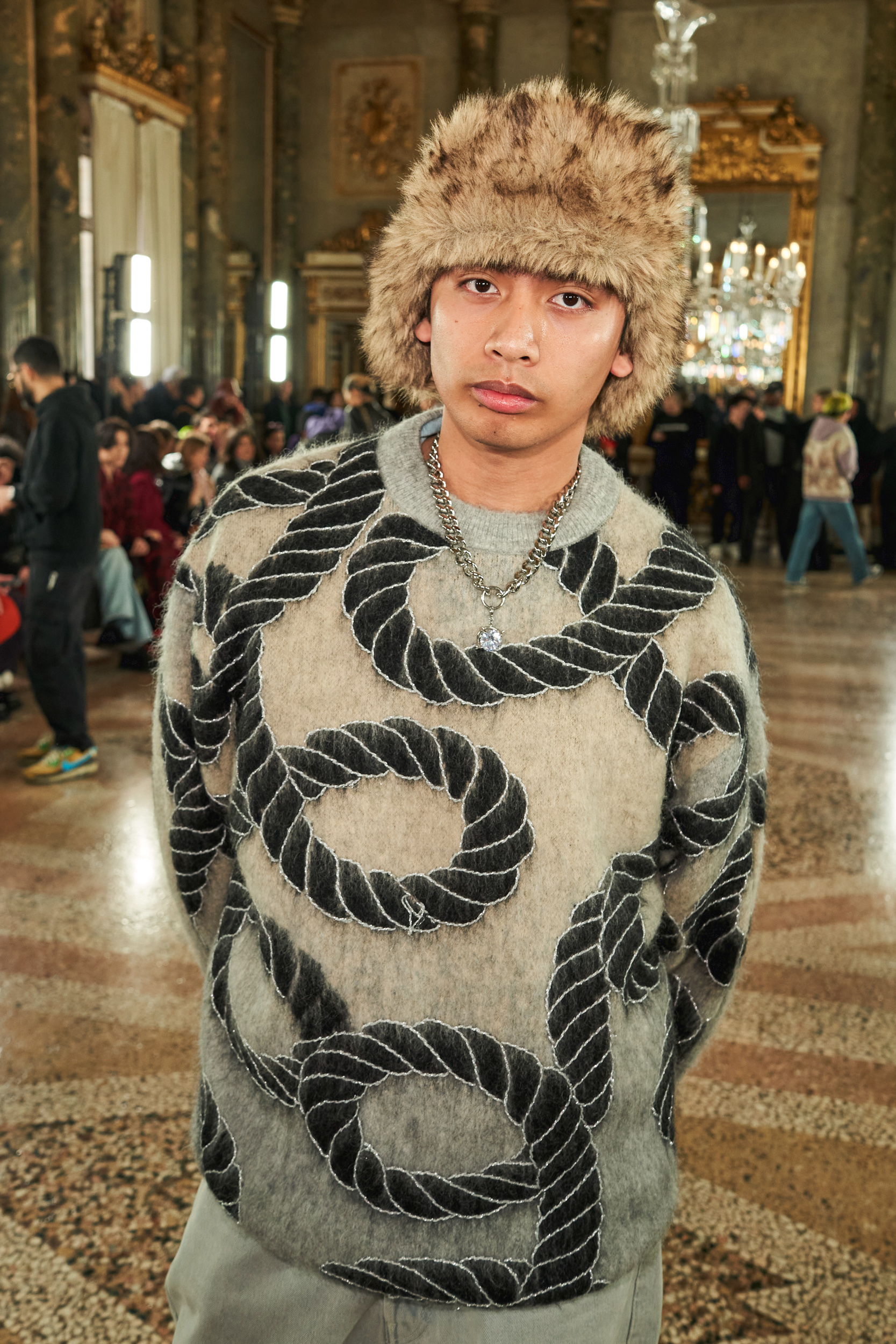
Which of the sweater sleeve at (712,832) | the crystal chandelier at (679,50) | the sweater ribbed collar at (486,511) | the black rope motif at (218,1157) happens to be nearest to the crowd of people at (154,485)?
the sweater ribbed collar at (486,511)

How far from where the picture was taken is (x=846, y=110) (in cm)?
1658

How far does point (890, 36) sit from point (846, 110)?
968mm

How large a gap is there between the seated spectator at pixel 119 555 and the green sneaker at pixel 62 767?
6.15 feet

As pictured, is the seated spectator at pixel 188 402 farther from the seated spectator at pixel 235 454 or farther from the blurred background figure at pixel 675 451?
the blurred background figure at pixel 675 451

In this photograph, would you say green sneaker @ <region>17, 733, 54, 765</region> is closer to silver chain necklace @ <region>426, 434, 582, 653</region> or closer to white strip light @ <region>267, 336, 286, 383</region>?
silver chain necklace @ <region>426, 434, 582, 653</region>

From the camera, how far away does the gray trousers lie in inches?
52.9

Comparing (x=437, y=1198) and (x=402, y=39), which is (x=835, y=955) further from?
(x=402, y=39)

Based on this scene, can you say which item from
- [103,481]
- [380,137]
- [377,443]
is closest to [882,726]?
[103,481]

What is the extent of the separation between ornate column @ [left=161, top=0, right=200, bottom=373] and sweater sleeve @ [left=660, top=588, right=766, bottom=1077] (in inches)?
587

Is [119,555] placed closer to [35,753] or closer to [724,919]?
[35,753]

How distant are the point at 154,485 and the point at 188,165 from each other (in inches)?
352

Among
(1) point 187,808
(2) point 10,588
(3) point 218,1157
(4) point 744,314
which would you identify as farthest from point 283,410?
(3) point 218,1157

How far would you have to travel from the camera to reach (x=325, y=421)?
13258 mm

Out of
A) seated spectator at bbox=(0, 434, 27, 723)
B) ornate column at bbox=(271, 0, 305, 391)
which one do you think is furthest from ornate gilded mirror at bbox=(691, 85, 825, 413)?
seated spectator at bbox=(0, 434, 27, 723)
